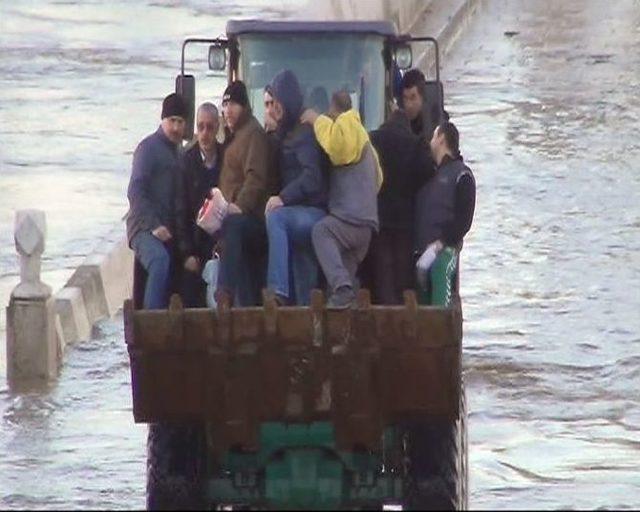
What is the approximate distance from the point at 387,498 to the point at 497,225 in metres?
11.0

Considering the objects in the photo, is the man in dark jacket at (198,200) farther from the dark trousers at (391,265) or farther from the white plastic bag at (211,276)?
the dark trousers at (391,265)

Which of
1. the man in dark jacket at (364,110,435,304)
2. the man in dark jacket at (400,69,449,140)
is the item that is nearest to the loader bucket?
the man in dark jacket at (364,110,435,304)

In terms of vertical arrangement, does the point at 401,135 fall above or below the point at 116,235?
above

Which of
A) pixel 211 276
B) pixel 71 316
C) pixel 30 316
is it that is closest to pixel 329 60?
pixel 211 276

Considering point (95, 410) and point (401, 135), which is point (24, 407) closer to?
point (95, 410)

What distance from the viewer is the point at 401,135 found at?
40.1 ft

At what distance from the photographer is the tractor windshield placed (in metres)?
13.2

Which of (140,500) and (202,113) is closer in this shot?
(202,113)

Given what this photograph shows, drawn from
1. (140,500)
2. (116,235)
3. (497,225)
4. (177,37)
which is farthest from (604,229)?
(177,37)

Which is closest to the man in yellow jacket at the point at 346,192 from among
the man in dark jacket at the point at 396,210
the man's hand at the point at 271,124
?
the man's hand at the point at 271,124

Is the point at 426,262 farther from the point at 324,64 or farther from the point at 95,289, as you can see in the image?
the point at 95,289

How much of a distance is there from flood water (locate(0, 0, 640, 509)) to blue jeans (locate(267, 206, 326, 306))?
244 centimetres

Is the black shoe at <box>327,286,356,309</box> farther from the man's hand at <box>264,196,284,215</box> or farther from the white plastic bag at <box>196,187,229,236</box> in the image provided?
the white plastic bag at <box>196,187,229,236</box>

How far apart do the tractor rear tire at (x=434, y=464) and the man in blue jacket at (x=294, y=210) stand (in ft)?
2.95
